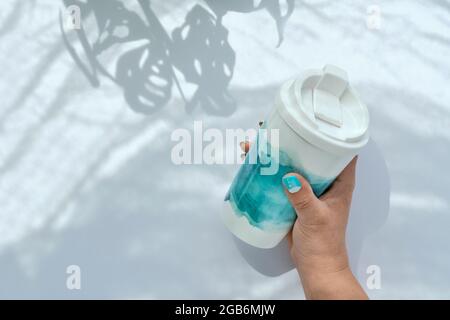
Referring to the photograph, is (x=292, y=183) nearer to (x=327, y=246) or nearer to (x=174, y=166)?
(x=327, y=246)

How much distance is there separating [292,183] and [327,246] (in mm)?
137

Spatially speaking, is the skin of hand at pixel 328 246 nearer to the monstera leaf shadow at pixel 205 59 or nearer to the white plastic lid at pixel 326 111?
the white plastic lid at pixel 326 111

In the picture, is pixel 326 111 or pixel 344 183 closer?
pixel 326 111

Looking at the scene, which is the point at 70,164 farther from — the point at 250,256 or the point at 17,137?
the point at 250,256

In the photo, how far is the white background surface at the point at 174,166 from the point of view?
767mm

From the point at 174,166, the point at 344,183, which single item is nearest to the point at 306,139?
the point at 344,183

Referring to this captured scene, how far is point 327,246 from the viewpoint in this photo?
0.69 meters

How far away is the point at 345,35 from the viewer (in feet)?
2.78

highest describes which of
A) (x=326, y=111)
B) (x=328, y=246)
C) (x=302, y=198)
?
(x=326, y=111)

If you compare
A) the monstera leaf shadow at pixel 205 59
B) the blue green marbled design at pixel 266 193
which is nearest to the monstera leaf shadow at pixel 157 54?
the monstera leaf shadow at pixel 205 59

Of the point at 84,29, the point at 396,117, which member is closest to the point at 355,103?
the point at 396,117

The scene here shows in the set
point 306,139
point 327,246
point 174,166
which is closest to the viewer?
point 306,139
